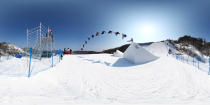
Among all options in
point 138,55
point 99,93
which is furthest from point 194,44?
point 99,93

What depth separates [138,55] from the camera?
11109 mm

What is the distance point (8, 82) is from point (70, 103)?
310 centimetres

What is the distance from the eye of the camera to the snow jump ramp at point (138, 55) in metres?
10.4

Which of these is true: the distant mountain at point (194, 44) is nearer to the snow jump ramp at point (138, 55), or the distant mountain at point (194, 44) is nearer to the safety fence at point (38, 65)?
the snow jump ramp at point (138, 55)

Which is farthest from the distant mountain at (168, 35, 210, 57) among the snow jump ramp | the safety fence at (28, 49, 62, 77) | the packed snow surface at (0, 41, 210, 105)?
the safety fence at (28, 49, 62, 77)

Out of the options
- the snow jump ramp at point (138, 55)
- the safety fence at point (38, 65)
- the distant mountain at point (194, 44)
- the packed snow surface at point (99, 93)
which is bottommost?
the packed snow surface at point (99, 93)

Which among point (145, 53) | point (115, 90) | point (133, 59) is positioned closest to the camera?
point (115, 90)

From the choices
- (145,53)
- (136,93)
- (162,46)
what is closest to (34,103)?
(136,93)

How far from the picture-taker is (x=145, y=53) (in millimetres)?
10641

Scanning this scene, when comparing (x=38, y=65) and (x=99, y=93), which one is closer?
(x=99, y=93)

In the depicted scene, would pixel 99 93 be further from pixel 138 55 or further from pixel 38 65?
pixel 138 55

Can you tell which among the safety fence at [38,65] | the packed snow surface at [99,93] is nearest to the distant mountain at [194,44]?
the packed snow surface at [99,93]

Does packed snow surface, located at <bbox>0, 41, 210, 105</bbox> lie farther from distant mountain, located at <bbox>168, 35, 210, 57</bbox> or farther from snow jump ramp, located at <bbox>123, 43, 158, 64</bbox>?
distant mountain, located at <bbox>168, 35, 210, 57</bbox>

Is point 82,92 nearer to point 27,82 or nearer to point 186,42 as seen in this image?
point 27,82
